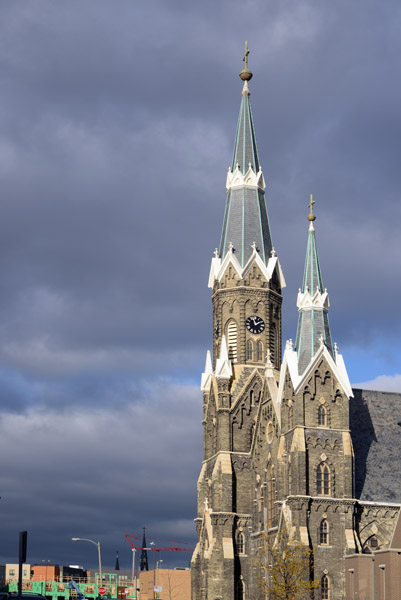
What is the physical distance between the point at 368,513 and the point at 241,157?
125ft

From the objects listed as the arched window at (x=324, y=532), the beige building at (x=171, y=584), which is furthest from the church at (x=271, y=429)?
the beige building at (x=171, y=584)

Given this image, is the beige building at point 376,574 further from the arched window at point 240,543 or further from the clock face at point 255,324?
the clock face at point 255,324

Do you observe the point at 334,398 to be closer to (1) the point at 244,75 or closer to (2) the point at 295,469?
(2) the point at 295,469

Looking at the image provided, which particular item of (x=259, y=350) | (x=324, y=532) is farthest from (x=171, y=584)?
(x=324, y=532)

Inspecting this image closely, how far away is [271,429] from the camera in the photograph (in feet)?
259

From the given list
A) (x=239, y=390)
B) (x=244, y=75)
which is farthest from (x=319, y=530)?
(x=244, y=75)

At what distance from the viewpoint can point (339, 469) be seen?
2800 inches

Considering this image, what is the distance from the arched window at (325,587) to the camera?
68.9m

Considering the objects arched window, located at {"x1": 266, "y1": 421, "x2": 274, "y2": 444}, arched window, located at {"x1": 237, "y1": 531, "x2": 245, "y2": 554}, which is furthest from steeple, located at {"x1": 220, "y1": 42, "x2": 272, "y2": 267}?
arched window, located at {"x1": 237, "y1": 531, "x2": 245, "y2": 554}

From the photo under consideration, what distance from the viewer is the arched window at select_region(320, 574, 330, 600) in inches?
2712

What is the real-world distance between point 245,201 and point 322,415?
28.0m

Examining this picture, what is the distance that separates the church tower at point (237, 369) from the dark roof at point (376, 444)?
24.5ft

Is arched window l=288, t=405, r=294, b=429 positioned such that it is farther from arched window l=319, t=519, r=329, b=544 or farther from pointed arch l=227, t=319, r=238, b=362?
pointed arch l=227, t=319, r=238, b=362

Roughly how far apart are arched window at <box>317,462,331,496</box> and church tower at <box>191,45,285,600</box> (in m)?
10.5
